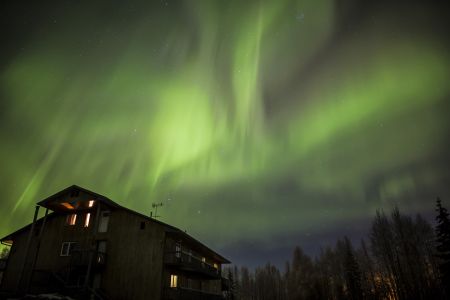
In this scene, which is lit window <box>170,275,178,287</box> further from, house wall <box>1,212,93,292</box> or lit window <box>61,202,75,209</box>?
lit window <box>61,202,75,209</box>

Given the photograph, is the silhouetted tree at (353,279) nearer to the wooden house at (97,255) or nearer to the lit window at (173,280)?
the wooden house at (97,255)

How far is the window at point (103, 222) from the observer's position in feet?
99.7

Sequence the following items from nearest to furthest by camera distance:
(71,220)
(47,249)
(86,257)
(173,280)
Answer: (86,257), (173,280), (47,249), (71,220)

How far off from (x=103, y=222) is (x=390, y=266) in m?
53.9

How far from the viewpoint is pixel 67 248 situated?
99.3 feet

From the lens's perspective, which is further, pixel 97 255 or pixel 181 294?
pixel 97 255

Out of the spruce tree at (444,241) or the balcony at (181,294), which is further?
the spruce tree at (444,241)

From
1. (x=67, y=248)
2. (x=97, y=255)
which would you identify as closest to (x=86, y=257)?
(x=97, y=255)

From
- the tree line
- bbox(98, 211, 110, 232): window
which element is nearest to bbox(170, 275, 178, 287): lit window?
bbox(98, 211, 110, 232): window

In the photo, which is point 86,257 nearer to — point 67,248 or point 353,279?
point 67,248

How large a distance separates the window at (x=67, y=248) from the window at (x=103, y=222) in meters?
3.08

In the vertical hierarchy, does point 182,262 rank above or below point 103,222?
below

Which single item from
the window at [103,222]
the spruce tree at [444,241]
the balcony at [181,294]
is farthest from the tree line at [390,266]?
the window at [103,222]

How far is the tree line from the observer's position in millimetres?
46938
